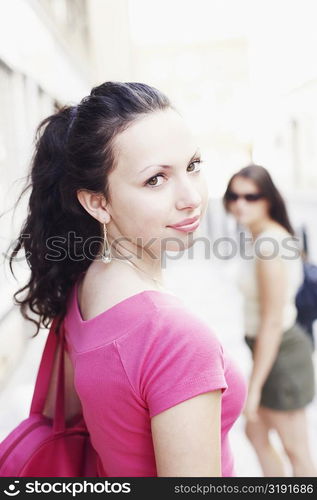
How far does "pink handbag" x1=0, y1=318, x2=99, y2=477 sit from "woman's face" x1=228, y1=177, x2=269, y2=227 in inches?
40.2

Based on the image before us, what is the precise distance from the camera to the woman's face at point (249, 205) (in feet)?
5.77

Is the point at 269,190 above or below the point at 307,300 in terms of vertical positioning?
above

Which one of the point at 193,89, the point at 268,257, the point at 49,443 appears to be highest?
the point at 193,89

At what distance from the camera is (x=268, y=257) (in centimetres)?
167

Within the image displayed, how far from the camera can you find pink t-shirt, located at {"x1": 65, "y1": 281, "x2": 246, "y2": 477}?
2.15 ft

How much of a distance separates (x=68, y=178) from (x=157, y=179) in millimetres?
200

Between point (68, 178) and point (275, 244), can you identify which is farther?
point (275, 244)

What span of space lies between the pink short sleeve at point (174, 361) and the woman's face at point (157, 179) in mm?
165

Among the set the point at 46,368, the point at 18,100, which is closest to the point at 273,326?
the point at 46,368

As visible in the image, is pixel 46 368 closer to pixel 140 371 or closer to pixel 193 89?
pixel 140 371

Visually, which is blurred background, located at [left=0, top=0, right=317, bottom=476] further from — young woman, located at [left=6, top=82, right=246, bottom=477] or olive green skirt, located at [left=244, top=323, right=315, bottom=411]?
olive green skirt, located at [left=244, top=323, right=315, bottom=411]

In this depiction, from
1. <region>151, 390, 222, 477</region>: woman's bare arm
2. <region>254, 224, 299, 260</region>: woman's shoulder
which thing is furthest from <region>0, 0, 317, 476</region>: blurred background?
<region>151, 390, 222, 477</region>: woman's bare arm

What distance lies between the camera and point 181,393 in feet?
2.11

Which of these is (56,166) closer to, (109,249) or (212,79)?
(109,249)
